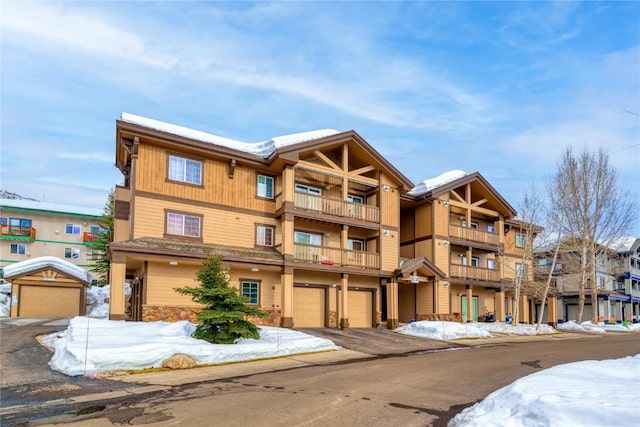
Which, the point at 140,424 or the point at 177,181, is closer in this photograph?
the point at 140,424

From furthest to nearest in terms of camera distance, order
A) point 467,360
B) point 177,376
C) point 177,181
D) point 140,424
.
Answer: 1. point 177,181
2. point 467,360
3. point 177,376
4. point 140,424

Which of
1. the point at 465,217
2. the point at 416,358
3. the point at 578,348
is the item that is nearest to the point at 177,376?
the point at 416,358

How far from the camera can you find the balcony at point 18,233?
39.6 metres

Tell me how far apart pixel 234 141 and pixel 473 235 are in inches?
670

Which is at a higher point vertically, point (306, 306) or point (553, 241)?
point (553, 241)

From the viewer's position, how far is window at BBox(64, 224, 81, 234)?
4266 centimetres

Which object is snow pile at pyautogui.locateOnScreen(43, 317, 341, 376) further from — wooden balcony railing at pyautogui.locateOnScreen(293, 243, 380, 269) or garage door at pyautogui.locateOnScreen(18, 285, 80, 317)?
garage door at pyautogui.locateOnScreen(18, 285, 80, 317)

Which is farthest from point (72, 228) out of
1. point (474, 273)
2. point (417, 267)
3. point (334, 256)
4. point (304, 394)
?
point (304, 394)

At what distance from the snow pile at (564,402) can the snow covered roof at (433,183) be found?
22338mm

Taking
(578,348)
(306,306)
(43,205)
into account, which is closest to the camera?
(578,348)

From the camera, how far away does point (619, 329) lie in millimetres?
39000

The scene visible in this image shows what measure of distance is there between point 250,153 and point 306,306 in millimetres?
8276

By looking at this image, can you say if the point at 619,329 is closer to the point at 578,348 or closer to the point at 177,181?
the point at 578,348

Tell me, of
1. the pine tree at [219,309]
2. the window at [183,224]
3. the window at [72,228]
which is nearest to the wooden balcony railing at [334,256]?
the window at [183,224]
